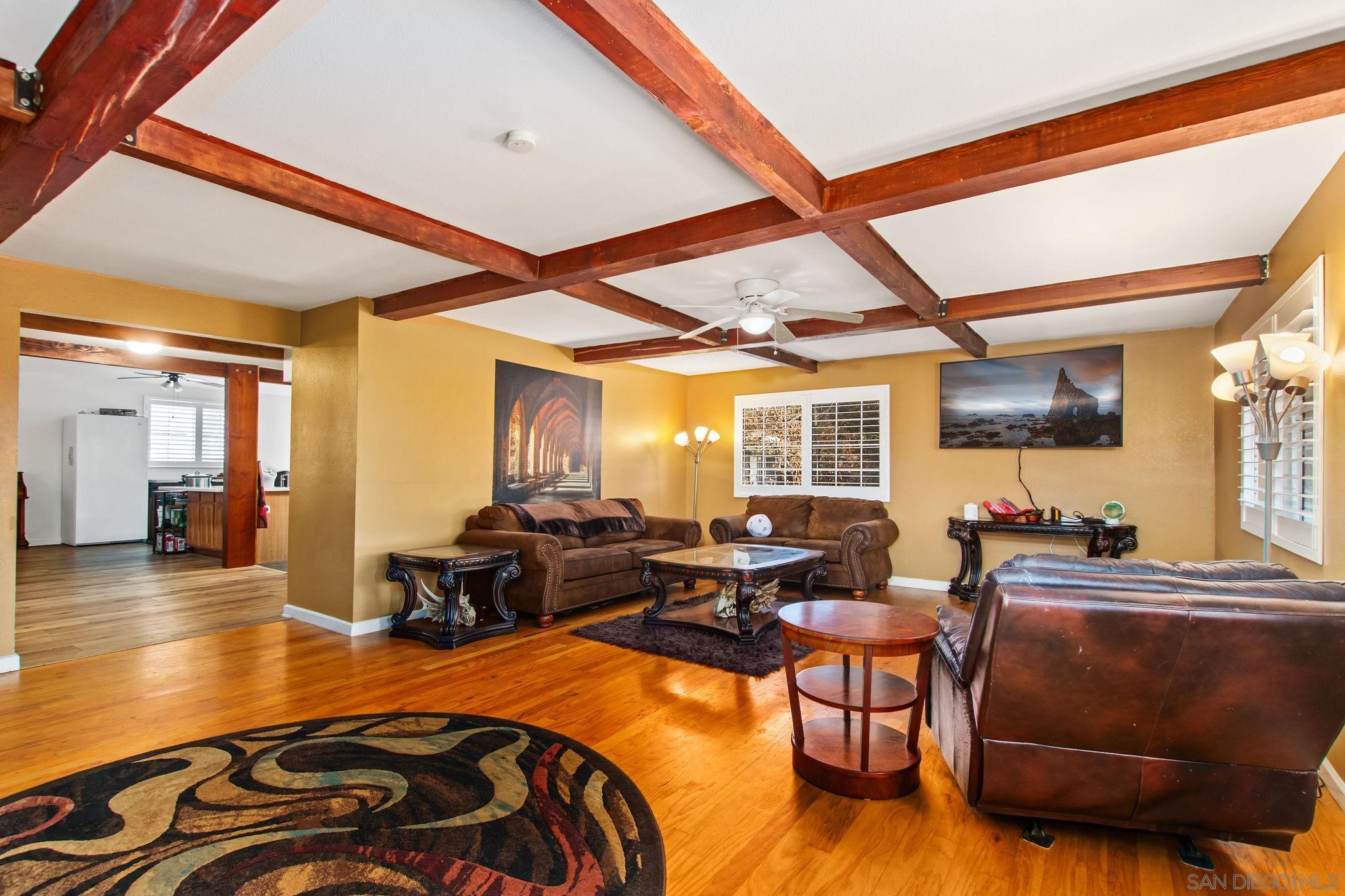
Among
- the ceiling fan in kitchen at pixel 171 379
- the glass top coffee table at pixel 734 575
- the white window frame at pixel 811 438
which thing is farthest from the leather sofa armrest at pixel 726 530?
the ceiling fan in kitchen at pixel 171 379

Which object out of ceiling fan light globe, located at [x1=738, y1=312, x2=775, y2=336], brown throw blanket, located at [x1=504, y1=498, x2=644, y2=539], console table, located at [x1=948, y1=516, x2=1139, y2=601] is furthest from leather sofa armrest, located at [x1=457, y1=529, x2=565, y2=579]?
console table, located at [x1=948, y1=516, x2=1139, y2=601]

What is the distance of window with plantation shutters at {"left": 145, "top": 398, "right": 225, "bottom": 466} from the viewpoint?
9.66m

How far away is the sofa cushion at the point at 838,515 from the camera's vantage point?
6.61 meters

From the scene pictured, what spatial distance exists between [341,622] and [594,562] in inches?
73.7

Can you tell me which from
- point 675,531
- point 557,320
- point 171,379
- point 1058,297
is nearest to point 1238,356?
point 1058,297

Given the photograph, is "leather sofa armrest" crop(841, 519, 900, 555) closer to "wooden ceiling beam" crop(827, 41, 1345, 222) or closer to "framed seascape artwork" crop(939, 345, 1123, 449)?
"framed seascape artwork" crop(939, 345, 1123, 449)

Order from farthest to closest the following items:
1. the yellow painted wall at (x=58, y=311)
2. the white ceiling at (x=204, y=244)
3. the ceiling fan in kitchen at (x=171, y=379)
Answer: the ceiling fan in kitchen at (x=171, y=379)
the yellow painted wall at (x=58, y=311)
the white ceiling at (x=204, y=244)

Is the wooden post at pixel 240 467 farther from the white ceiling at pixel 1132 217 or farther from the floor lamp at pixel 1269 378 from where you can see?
the floor lamp at pixel 1269 378

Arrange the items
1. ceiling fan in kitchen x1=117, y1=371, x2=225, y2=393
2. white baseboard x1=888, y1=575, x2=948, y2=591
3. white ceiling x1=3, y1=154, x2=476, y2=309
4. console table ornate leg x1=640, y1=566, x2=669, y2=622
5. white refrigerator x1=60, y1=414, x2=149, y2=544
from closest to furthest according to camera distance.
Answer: white ceiling x1=3, y1=154, x2=476, y2=309
console table ornate leg x1=640, y1=566, x2=669, y2=622
white baseboard x1=888, y1=575, x2=948, y2=591
white refrigerator x1=60, y1=414, x2=149, y2=544
ceiling fan in kitchen x1=117, y1=371, x2=225, y2=393

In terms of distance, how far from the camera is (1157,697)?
1.75 m

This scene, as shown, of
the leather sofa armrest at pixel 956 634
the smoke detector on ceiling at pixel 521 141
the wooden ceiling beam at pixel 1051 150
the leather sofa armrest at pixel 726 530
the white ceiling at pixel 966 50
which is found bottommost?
the leather sofa armrest at pixel 726 530

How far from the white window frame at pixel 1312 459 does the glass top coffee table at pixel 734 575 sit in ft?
8.85

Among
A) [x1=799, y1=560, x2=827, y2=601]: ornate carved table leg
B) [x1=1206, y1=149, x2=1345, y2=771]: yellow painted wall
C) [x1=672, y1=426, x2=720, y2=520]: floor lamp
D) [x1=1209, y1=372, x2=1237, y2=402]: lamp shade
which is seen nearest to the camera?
[x1=1206, y1=149, x2=1345, y2=771]: yellow painted wall

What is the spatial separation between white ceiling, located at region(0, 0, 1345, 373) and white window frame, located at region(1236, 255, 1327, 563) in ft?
1.27
